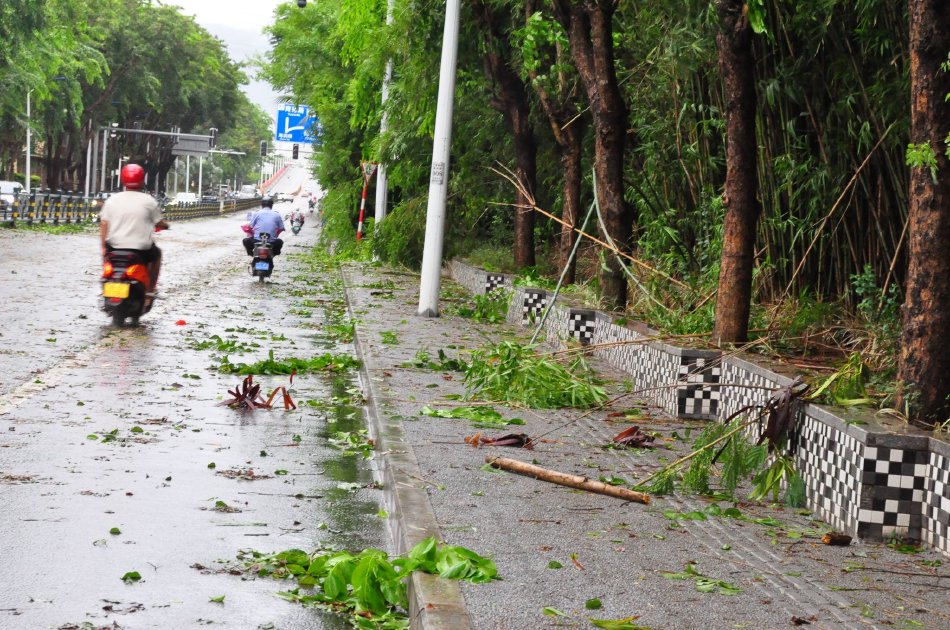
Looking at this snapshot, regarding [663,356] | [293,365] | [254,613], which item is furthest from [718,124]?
[254,613]

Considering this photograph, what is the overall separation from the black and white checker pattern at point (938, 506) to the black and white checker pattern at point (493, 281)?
14340mm

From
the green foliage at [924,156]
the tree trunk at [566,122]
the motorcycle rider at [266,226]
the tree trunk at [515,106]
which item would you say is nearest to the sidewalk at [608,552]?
the green foliage at [924,156]

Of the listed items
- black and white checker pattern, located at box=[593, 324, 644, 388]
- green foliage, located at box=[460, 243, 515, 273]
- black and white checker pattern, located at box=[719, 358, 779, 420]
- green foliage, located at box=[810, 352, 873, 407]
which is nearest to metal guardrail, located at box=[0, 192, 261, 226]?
green foliage, located at box=[460, 243, 515, 273]

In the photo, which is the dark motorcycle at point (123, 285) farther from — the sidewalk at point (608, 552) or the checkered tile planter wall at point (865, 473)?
the checkered tile planter wall at point (865, 473)

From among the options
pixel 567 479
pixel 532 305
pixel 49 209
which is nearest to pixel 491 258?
pixel 532 305

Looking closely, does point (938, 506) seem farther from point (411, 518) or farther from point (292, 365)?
point (292, 365)

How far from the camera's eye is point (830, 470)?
6.54m

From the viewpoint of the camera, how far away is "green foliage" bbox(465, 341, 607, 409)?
9.95 meters

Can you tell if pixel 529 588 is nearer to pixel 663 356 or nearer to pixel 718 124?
pixel 663 356

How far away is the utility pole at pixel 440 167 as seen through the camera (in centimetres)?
1789

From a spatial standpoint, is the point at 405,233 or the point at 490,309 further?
the point at 405,233

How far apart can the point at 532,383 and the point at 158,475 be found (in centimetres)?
377

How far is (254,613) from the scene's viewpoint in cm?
475

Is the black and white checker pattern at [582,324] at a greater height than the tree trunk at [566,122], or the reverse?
the tree trunk at [566,122]
